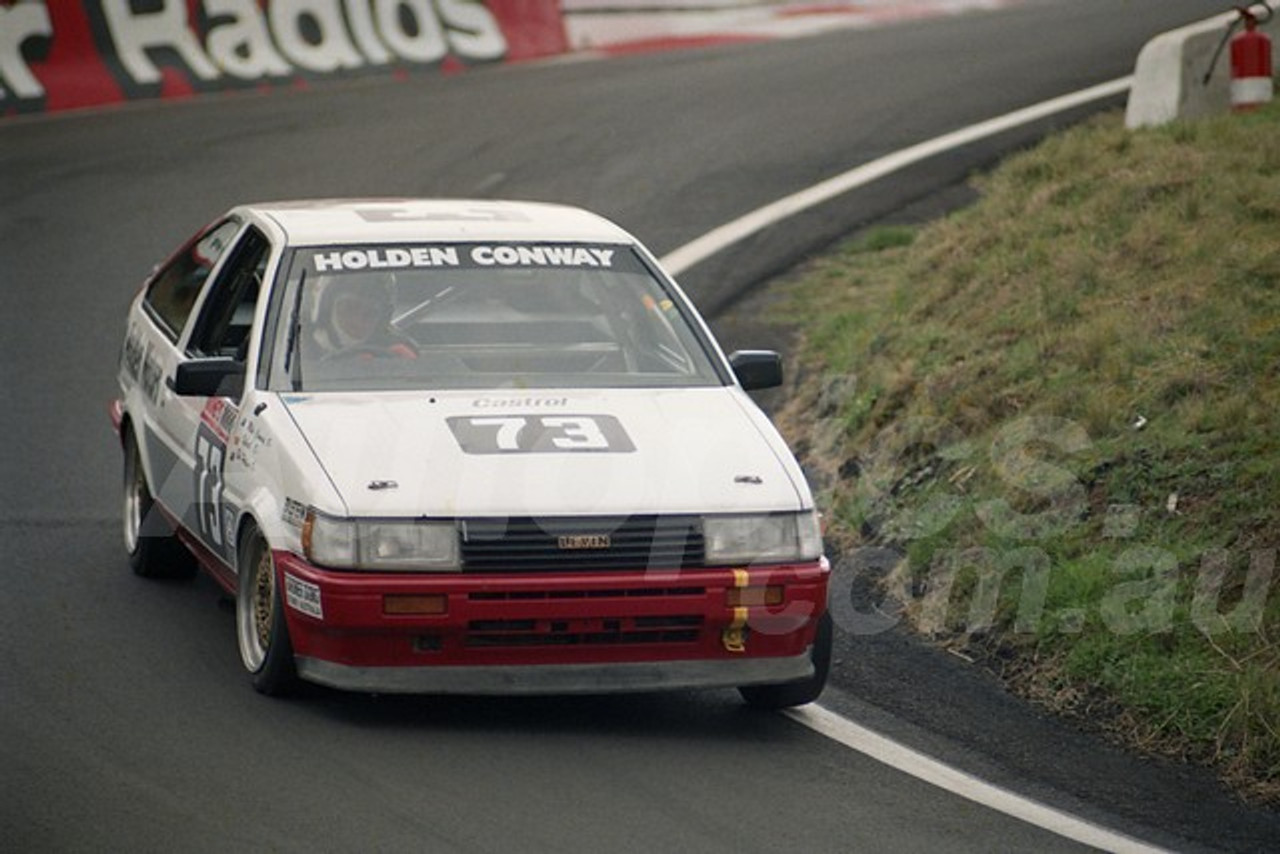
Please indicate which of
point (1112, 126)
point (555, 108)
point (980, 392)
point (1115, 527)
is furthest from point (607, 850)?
point (555, 108)

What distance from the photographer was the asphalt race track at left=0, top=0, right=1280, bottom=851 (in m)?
6.57

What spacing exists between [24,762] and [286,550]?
1.05m

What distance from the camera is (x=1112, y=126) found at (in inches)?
658

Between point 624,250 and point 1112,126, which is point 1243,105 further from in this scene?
point 624,250

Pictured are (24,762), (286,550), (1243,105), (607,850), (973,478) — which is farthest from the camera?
(1243,105)

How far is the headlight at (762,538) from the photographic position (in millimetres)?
7434

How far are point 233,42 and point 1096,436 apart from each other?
13874mm

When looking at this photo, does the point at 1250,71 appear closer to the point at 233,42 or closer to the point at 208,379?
the point at 208,379

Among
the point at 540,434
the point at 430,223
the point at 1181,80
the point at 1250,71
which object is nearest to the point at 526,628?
the point at 540,434

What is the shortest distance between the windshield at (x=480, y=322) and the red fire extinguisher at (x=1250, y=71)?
6998 mm

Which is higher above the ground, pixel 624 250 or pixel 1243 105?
pixel 624 250

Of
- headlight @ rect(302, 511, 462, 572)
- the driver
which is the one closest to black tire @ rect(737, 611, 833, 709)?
headlight @ rect(302, 511, 462, 572)

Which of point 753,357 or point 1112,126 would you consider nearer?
point 753,357

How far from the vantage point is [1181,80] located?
15.3 m
